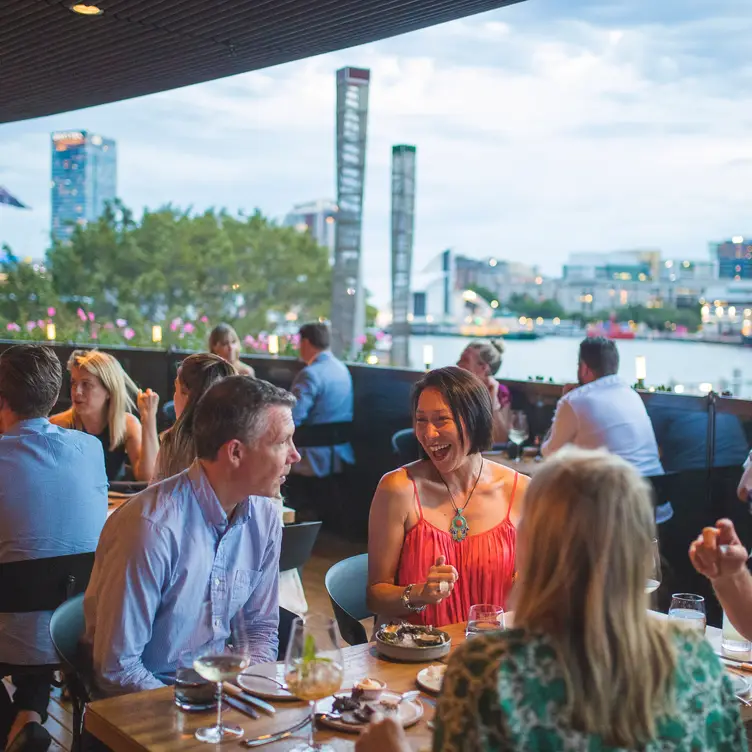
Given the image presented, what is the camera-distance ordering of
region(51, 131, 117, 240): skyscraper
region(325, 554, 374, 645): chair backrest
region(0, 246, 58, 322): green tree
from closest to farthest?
1. region(325, 554, 374, 645): chair backrest
2. region(51, 131, 117, 240): skyscraper
3. region(0, 246, 58, 322): green tree

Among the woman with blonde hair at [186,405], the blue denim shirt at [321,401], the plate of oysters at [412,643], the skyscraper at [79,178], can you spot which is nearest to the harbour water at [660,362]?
the blue denim shirt at [321,401]

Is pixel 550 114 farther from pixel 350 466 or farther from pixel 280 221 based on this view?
pixel 280 221

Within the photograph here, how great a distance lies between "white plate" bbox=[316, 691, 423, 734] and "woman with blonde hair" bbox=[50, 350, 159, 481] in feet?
10.2

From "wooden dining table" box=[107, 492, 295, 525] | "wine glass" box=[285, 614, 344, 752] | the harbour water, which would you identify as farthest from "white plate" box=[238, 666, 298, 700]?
the harbour water

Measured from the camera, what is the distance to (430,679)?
2172 millimetres

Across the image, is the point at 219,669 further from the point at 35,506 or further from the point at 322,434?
the point at 322,434

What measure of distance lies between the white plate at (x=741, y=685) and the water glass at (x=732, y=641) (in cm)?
16

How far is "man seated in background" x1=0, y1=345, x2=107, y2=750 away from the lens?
3.08m

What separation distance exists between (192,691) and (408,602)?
843 millimetres

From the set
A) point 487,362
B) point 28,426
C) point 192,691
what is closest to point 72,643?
point 192,691

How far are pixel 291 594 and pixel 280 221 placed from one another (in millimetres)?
18027

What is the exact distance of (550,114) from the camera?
7984 millimetres

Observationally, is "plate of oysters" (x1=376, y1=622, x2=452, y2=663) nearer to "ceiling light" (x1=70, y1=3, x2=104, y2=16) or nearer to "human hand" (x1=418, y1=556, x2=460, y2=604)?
"human hand" (x1=418, y1=556, x2=460, y2=604)

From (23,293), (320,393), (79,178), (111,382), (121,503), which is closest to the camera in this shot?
(121,503)
